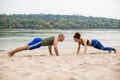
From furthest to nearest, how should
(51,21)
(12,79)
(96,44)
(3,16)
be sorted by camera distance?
1. (51,21)
2. (3,16)
3. (96,44)
4. (12,79)

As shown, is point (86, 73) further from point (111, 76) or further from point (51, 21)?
point (51, 21)

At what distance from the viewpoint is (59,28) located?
48688mm

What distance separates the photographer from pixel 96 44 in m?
7.52

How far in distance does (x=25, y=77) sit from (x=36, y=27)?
46.5m

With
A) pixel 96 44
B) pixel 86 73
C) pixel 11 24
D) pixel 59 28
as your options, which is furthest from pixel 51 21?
pixel 86 73

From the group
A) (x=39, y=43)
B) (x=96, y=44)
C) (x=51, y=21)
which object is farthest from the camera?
(x=51, y=21)

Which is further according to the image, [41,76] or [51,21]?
[51,21]

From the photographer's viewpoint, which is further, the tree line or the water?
the tree line

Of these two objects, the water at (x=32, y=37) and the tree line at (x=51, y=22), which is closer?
the water at (x=32, y=37)

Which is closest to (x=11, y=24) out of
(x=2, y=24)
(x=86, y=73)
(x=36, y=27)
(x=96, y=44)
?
(x=2, y=24)

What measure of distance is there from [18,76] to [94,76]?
0.93 metres

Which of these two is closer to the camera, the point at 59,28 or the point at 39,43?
the point at 39,43

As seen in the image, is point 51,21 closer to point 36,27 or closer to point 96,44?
point 36,27

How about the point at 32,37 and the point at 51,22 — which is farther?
the point at 51,22
